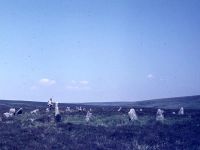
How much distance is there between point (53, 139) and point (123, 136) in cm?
469

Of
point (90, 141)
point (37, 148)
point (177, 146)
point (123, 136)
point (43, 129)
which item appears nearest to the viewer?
point (37, 148)

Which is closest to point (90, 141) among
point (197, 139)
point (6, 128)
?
point (197, 139)

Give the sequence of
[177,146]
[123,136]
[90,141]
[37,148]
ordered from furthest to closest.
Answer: [123,136], [90,141], [177,146], [37,148]

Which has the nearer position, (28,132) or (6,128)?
(28,132)

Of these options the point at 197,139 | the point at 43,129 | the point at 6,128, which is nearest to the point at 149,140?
the point at 197,139

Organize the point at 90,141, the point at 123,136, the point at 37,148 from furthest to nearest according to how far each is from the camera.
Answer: the point at 123,136, the point at 90,141, the point at 37,148

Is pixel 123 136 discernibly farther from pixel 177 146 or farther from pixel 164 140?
pixel 177 146

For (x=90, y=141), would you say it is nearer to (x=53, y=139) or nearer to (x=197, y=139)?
(x=53, y=139)

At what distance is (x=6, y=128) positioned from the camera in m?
26.3

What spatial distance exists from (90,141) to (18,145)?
4292 mm

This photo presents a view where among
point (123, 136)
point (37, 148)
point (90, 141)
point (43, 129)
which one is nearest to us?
point (37, 148)

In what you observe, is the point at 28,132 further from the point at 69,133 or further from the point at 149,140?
the point at 149,140

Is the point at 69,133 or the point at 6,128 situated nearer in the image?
the point at 69,133

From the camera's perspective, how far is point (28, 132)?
23797 mm
